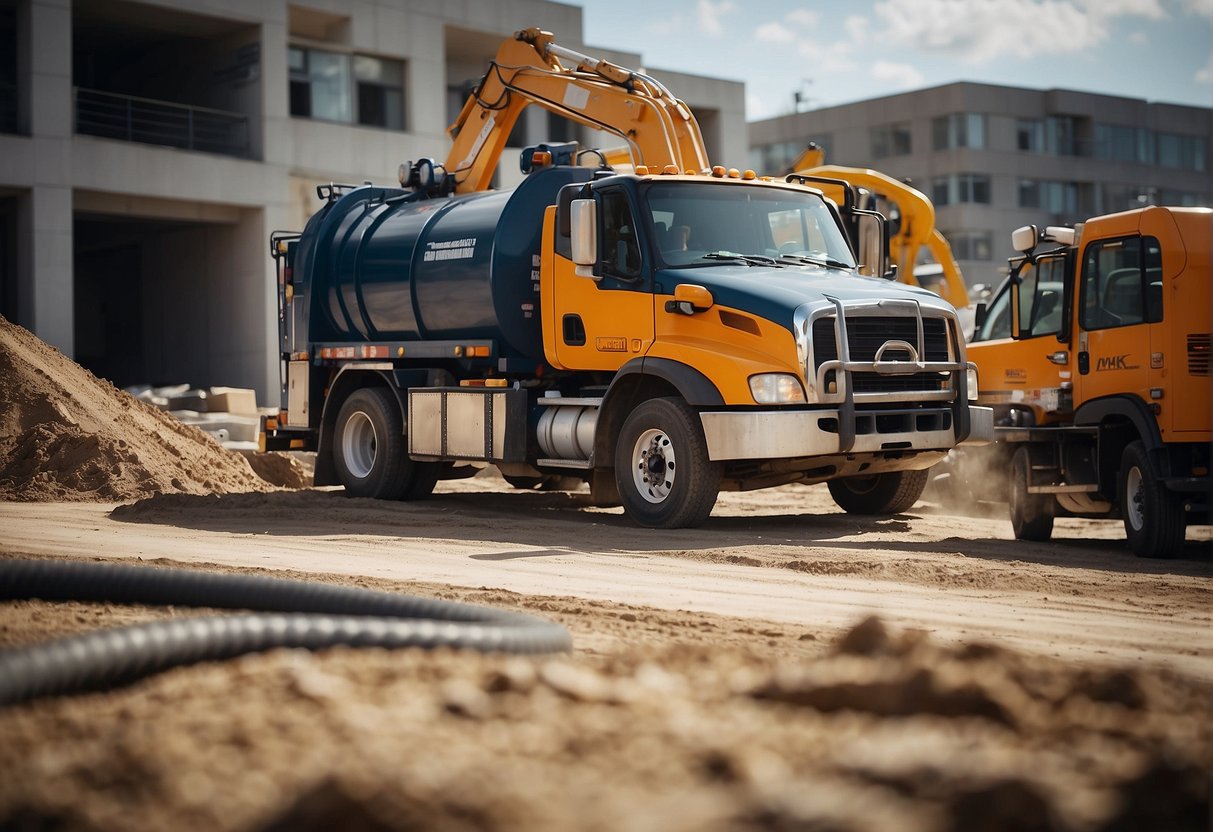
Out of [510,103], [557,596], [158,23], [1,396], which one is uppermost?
[158,23]

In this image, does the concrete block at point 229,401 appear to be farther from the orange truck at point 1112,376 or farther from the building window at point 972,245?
the building window at point 972,245

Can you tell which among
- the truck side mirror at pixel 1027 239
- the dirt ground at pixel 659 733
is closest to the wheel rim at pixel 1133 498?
the truck side mirror at pixel 1027 239

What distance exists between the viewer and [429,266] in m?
15.6

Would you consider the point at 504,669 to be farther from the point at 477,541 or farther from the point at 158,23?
the point at 158,23

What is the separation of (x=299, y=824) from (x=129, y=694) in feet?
7.11

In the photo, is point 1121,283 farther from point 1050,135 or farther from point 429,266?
point 1050,135

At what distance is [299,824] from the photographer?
11.3ft

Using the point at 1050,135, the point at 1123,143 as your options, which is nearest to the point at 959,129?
the point at 1050,135

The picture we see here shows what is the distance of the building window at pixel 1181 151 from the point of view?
7675 centimetres

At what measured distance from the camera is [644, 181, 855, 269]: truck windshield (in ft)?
44.2

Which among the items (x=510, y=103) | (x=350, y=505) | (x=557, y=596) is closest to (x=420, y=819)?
(x=557, y=596)

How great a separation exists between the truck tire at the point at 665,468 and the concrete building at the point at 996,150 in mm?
55459

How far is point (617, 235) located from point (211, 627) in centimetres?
848

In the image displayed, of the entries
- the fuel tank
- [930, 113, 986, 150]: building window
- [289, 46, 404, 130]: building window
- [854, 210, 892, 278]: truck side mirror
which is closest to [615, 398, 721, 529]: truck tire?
the fuel tank
